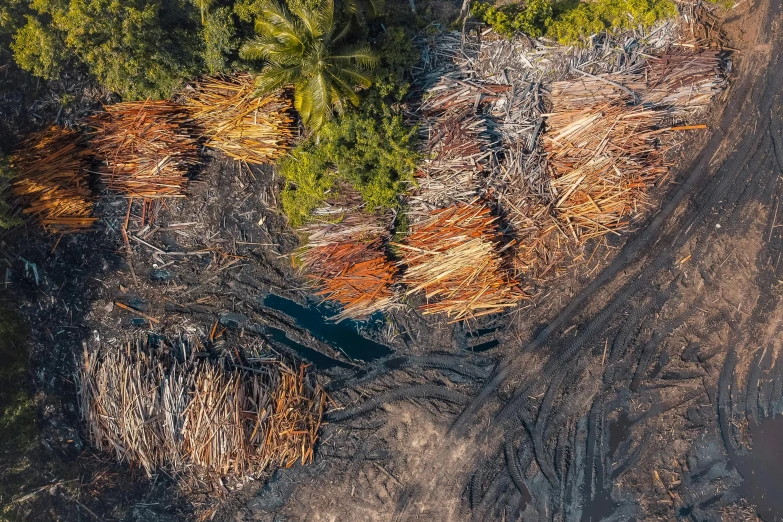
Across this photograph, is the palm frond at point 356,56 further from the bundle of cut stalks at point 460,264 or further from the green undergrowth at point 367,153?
the bundle of cut stalks at point 460,264

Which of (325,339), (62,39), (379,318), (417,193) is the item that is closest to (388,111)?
(417,193)

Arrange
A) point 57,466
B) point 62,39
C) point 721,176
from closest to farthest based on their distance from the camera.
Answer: point 62,39, point 57,466, point 721,176

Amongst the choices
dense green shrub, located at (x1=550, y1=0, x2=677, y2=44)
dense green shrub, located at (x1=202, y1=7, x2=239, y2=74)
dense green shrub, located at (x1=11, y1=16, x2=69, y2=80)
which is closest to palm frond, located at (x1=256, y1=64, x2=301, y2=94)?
dense green shrub, located at (x1=202, y1=7, x2=239, y2=74)

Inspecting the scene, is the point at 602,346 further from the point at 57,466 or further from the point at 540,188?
the point at 57,466

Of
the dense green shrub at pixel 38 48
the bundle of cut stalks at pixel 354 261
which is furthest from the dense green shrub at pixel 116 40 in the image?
the bundle of cut stalks at pixel 354 261

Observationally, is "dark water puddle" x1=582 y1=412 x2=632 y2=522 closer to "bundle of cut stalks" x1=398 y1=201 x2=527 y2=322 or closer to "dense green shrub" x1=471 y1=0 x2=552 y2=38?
"bundle of cut stalks" x1=398 y1=201 x2=527 y2=322

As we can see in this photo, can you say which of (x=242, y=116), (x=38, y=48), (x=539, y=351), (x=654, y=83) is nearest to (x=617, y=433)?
(x=539, y=351)

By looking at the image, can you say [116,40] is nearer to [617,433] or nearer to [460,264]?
[460,264]
